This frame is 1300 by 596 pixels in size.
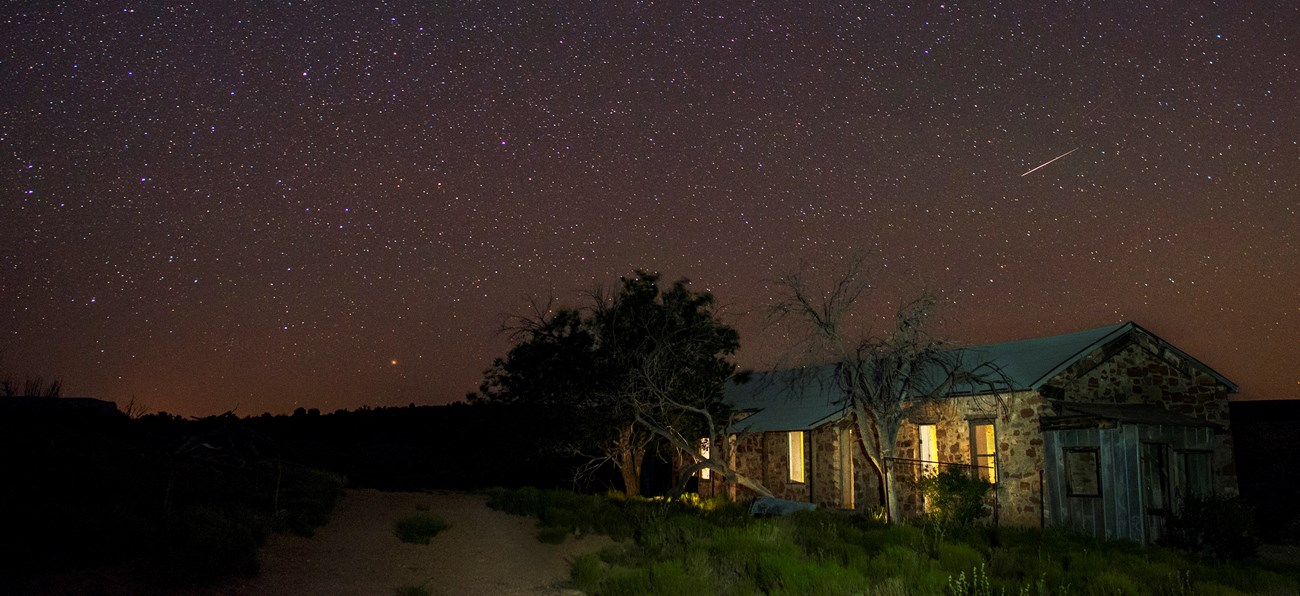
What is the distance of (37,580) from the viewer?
27.8 feet

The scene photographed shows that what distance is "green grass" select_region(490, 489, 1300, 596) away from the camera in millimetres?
10125

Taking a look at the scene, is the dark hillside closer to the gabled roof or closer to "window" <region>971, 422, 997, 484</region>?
the gabled roof

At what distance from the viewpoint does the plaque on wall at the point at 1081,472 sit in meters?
18.4

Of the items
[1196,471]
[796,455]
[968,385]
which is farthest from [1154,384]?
[796,455]

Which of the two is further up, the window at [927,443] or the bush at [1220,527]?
the window at [927,443]

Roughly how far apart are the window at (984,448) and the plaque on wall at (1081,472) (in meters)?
Result: 1.64

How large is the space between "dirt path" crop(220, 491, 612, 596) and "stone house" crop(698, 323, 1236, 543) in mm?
8663

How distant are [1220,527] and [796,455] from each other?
12.2m

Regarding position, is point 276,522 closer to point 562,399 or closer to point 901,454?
point 562,399

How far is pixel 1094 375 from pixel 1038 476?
307cm

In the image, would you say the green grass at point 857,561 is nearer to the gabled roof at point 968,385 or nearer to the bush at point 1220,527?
the bush at point 1220,527

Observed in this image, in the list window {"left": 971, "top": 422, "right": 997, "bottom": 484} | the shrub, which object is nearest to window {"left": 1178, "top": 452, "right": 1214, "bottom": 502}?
window {"left": 971, "top": 422, "right": 997, "bottom": 484}

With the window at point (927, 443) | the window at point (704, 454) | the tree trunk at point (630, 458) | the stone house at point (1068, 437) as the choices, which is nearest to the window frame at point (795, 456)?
the stone house at point (1068, 437)

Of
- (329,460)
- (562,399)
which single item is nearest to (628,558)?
(562,399)
